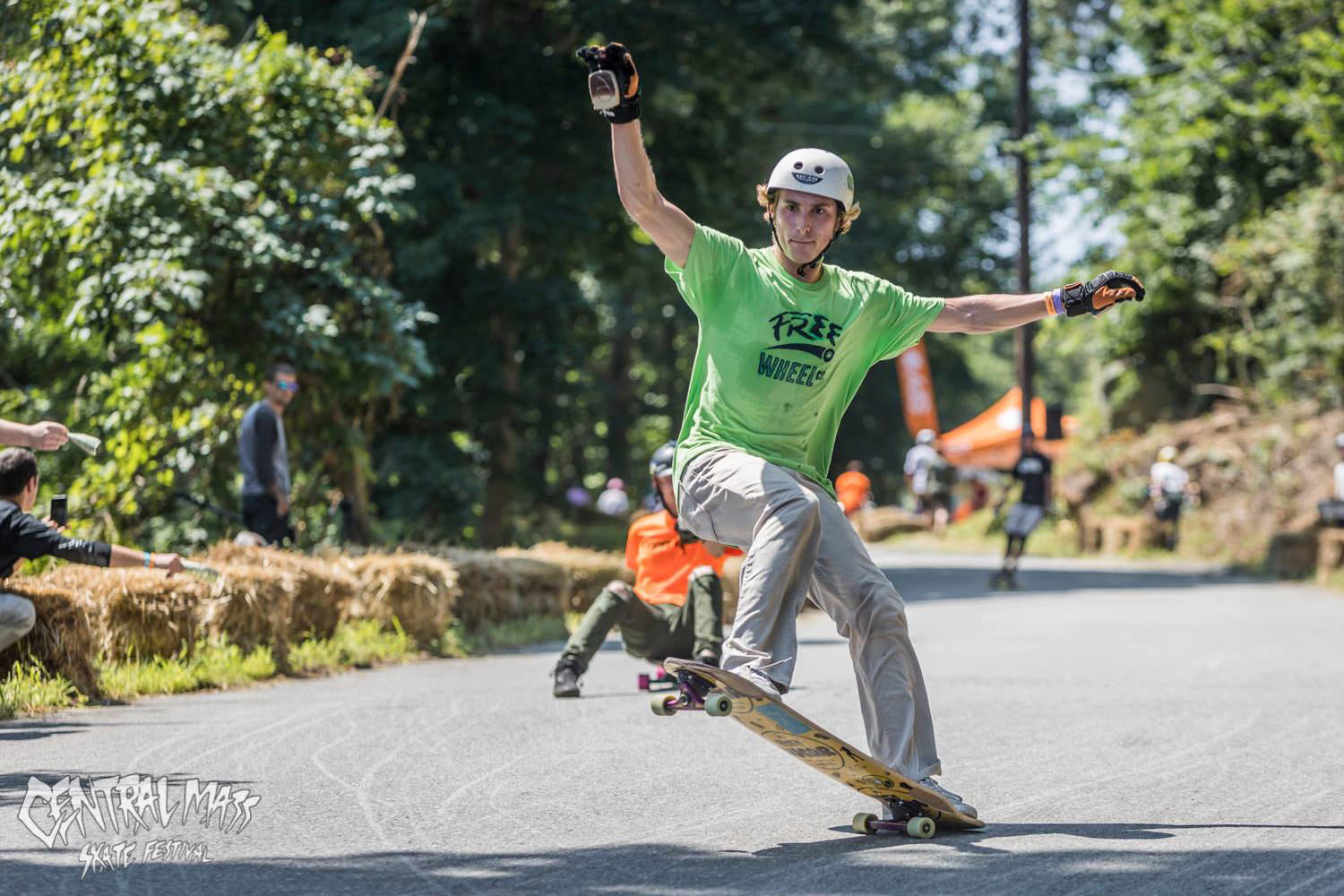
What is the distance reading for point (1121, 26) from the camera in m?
35.0

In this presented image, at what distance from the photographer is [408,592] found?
11.9 meters

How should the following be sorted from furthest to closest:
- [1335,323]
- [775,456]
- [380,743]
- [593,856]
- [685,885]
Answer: [1335,323], [380,743], [775,456], [593,856], [685,885]

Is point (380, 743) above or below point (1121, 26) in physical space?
below

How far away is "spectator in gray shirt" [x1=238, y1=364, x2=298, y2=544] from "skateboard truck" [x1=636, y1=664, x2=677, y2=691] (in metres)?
3.16

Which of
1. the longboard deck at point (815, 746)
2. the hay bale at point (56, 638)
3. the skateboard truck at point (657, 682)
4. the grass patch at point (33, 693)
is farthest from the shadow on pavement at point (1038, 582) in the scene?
the longboard deck at point (815, 746)

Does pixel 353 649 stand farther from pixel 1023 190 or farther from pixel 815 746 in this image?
pixel 1023 190

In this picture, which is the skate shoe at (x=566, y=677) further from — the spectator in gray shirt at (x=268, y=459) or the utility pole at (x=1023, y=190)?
the utility pole at (x=1023, y=190)

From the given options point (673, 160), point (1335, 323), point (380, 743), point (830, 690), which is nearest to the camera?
point (380, 743)

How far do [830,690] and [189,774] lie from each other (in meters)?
4.58

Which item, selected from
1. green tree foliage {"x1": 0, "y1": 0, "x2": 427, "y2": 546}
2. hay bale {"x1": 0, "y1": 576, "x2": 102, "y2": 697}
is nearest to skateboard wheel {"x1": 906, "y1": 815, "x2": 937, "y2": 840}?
hay bale {"x1": 0, "y1": 576, "x2": 102, "y2": 697}

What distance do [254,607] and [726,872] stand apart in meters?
5.89

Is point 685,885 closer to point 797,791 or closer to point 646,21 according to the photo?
point 797,791

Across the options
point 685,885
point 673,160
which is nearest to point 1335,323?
point 673,160

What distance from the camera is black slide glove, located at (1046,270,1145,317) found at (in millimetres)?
5742
